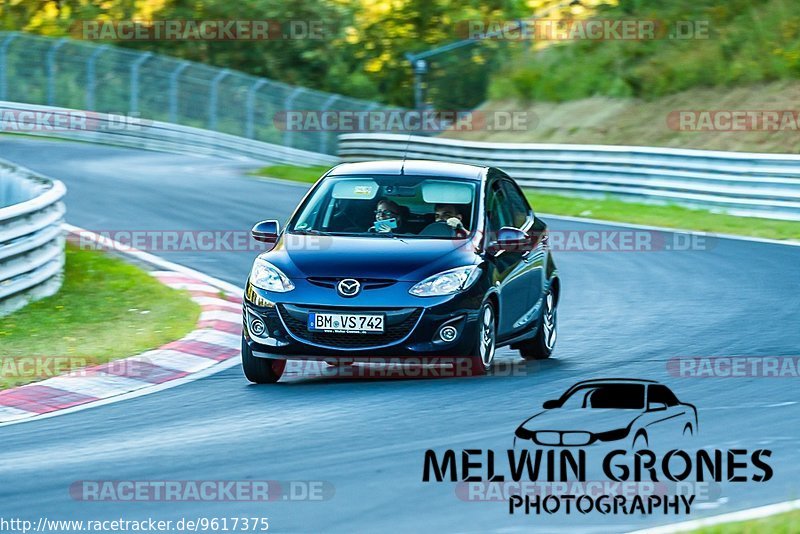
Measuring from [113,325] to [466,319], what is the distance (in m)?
4.53

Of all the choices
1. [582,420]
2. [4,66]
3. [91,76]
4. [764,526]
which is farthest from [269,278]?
[4,66]

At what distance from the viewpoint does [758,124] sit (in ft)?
92.1

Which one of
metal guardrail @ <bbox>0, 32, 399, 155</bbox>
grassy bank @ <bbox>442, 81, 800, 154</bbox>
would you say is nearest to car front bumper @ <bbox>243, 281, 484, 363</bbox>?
grassy bank @ <bbox>442, 81, 800, 154</bbox>

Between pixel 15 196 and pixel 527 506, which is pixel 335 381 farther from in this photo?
pixel 15 196

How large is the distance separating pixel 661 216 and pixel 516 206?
1185 cm

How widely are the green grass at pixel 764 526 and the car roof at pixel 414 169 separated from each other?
5.43 metres

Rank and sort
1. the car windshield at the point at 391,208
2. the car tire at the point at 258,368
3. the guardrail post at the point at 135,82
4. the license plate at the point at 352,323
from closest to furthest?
the license plate at the point at 352,323 < the car tire at the point at 258,368 < the car windshield at the point at 391,208 < the guardrail post at the point at 135,82

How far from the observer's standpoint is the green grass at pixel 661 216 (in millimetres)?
20938

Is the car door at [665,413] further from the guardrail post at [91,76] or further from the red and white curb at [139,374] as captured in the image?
the guardrail post at [91,76]

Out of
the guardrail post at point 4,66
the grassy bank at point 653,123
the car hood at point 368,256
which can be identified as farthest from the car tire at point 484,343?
the guardrail post at point 4,66

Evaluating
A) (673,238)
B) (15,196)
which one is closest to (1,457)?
(15,196)

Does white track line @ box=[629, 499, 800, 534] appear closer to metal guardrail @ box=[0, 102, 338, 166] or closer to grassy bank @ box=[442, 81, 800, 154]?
grassy bank @ box=[442, 81, 800, 154]

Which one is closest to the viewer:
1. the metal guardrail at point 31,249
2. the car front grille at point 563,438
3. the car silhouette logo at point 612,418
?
the car front grille at point 563,438

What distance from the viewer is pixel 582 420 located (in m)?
8.27
